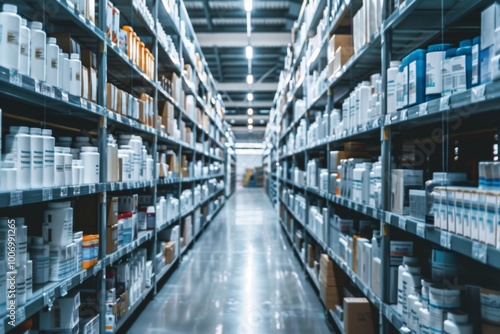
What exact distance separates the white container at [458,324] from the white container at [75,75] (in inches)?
83.5

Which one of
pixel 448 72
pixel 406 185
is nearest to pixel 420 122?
pixel 406 185

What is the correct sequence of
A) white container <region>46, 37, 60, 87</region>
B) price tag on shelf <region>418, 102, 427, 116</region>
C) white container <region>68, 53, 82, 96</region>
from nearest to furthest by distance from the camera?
1. price tag on shelf <region>418, 102, 427, 116</region>
2. white container <region>46, 37, 60, 87</region>
3. white container <region>68, 53, 82, 96</region>

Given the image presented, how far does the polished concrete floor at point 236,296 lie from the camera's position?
3303 millimetres

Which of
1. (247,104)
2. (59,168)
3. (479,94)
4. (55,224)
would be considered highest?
(247,104)

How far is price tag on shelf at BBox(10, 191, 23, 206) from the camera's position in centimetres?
155

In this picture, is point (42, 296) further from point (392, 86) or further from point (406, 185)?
point (392, 86)

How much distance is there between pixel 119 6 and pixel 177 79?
172cm

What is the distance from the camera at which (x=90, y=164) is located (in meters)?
2.46

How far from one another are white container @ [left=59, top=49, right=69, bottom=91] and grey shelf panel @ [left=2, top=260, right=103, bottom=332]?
1026 millimetres

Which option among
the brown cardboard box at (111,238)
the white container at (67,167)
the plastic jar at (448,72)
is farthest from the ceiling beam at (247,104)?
the plastic jar at (448,72)

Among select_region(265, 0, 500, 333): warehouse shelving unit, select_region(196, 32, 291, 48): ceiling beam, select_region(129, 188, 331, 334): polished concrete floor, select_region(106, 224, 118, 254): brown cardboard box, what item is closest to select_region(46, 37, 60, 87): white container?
select_region(106, 224, 118, 254): brown cardboard box

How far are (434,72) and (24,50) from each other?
1.77 m

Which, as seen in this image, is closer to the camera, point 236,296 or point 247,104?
point 236,296

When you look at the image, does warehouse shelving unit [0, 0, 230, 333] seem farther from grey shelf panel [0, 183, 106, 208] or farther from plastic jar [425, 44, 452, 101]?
plastic jar [425, 44, 452, 101]
